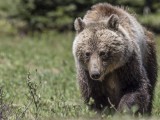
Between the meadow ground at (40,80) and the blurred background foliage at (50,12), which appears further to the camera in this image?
the blurred background foliage at (50,12)

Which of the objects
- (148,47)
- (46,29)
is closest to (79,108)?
(148,47)

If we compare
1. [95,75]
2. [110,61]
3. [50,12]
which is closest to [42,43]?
[50,12]

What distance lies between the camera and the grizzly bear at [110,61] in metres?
6.99

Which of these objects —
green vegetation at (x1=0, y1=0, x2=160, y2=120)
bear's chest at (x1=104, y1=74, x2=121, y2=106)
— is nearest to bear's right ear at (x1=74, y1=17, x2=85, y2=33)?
bear's chest at (x1=104, y1=74, x2=121, y2=106)

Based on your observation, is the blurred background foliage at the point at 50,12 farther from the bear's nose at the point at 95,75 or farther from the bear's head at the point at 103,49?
the bear's nose at the point at 95,75

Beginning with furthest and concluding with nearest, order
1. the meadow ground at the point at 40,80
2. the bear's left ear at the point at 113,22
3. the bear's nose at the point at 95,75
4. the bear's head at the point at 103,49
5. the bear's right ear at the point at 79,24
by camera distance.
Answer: the bear's right ear at the point at 79,24 < the bear's left ear at the point at 113,22 < the bear's head at the point at 103,49 < the bear's nose at the point at 95,75 < the meadow ground at the point at 40,80

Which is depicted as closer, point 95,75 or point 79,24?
point 95,75

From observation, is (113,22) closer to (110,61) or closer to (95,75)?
(110,61)

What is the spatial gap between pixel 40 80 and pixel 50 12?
12.1 meters

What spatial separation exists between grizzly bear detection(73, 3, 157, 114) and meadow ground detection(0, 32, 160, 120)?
14.3 inches

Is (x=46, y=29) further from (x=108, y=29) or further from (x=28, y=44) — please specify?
(x=108, y=29)

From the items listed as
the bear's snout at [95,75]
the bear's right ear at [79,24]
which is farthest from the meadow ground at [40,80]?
the bear's right ear at [79,24]

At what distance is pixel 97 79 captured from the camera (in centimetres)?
692

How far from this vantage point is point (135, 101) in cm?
709
